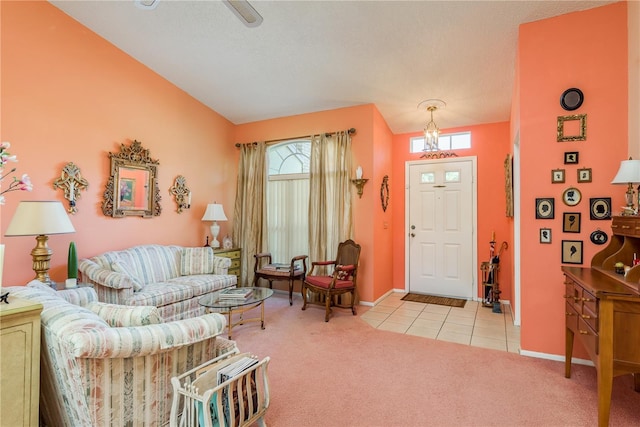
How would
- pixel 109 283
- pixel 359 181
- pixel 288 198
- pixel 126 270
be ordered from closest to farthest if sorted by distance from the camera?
1. pixel 109 283
2. pixel 126 270
3. pixel 359 181
4. pixel 288 198

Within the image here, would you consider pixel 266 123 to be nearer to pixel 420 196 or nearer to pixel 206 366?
pixel 420 196

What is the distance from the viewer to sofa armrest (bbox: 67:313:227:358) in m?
1.33

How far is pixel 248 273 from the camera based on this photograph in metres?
5.22

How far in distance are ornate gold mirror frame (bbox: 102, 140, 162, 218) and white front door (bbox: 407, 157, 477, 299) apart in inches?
159

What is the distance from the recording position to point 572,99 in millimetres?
2660

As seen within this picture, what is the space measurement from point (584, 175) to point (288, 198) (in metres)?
3.84

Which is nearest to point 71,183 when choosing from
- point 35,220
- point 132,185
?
point 132,185

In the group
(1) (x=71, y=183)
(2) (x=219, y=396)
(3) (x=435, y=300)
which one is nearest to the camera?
(2) (x=219, y=396)

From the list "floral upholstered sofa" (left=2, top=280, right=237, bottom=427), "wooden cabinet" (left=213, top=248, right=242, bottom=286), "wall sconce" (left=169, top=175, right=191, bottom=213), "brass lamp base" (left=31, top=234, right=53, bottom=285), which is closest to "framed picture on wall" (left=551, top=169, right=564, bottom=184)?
"floral upholstered sofa" (left=2, top=280, right=237, bottom=427)

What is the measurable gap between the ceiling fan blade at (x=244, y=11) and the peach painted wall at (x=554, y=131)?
2453 mm

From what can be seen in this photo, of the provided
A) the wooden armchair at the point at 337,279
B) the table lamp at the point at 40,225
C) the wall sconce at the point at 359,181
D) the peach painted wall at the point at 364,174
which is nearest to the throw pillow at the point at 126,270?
the table lamp at the point at 40,225

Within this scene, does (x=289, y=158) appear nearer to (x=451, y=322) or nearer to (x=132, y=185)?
(x=132, y=185)

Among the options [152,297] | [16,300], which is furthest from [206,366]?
[152,297]

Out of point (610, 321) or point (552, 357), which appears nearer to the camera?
point (610, 321)
